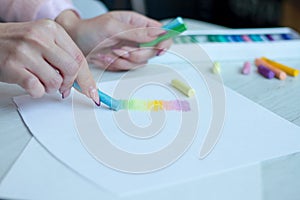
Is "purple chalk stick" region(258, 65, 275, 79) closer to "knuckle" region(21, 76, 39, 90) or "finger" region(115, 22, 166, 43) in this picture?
"finger" region(115, 22, 166, 43)

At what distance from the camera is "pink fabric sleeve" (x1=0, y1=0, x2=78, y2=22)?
27.6 inches

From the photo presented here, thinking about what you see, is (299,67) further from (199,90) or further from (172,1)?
(172,1)

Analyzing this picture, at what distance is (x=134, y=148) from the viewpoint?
0.42m

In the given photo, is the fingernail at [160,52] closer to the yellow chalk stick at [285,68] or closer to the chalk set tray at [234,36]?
the chalk set tray at [234,36]

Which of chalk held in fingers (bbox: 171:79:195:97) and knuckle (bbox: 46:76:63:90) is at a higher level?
knuckle (bbox: 46:76:63:90)

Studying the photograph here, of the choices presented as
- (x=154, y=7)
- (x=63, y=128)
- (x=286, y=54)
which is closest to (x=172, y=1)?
(x=154, y=7)

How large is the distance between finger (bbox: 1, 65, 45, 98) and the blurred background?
4.14 feet

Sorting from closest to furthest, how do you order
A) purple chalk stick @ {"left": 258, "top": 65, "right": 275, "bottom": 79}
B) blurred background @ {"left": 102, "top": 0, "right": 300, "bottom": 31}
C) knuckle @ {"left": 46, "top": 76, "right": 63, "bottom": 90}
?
knuckle @ {"left": 46, "top": 76, "right": 63, "bottom": 90}, purple chalk stick @ {"left": 258, "top": 65, "right": 275, "bottom": 79}, blurred background @ {"left": 102, "top": 0, "right": 300, "bottom": 31}

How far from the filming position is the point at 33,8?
703mm

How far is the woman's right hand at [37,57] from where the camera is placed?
469 millimetres

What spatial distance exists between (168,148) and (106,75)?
0.24m

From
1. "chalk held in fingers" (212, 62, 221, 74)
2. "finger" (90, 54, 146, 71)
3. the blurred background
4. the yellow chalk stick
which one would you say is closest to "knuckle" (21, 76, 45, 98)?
"finger" (90, 54, 146, 71)

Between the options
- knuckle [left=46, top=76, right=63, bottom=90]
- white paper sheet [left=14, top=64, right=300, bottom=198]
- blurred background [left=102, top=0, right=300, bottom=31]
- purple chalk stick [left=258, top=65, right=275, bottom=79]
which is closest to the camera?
white paper sheet [left=14, top=64, right=300, bottom=198]

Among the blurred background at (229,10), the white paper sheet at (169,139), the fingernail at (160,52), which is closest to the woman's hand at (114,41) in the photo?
the fingernail at (160,52)
